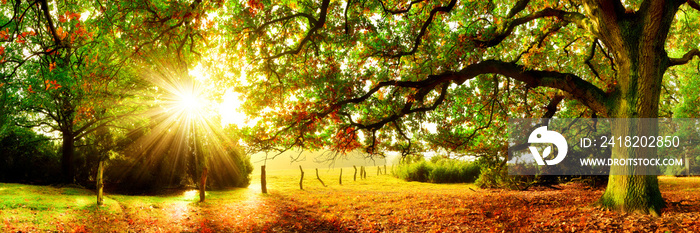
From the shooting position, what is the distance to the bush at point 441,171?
3081 centimetres

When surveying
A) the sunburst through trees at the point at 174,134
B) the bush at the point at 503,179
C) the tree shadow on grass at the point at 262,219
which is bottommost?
the tree shadow on grass at the point at 262,219

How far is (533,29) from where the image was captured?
44.6ft

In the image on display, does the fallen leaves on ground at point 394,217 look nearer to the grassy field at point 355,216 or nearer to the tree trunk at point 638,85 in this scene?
the grassy field at point 355,216

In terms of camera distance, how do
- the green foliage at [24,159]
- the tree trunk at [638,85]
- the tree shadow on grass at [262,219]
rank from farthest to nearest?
the green foliage at [24,159] → the tree shadow on grass at [262,219] → the tree trunk at [638,85]

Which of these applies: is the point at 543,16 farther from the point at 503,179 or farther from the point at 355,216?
the point at 503,179

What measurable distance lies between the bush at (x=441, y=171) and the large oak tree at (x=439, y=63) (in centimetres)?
1603

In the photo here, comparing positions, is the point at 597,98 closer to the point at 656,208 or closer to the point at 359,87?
the point at 656,208

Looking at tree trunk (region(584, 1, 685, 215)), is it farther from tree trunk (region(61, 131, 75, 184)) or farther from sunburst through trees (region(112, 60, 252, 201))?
tree trunk (region(61, 131, 75, 184))

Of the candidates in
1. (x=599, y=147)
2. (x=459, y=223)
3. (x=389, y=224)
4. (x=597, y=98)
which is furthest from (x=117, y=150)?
(x=599, y=147)

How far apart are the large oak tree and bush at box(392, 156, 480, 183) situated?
16.0 m

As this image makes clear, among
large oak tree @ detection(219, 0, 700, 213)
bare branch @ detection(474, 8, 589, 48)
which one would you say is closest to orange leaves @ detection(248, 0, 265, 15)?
large oak tree @ detection(219, 0, 700, 213)

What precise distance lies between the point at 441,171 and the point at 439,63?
2171 centimetres

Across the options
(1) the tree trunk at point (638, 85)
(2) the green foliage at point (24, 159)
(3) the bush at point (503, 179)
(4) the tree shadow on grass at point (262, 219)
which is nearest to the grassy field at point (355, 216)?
(4) the tree shadow on grass at point (262, 219)

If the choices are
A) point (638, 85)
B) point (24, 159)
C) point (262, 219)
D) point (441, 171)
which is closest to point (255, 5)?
point (262, 219)
